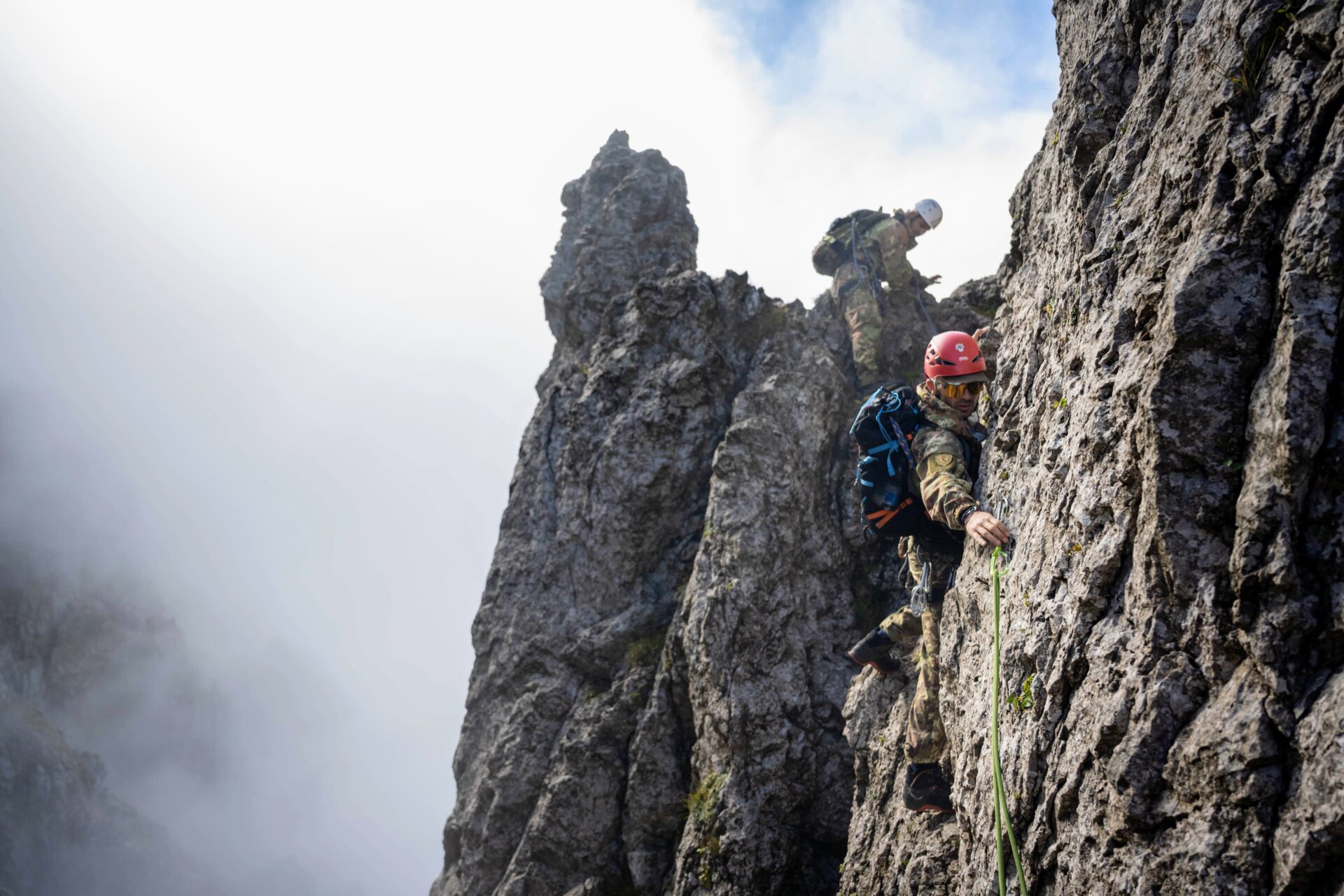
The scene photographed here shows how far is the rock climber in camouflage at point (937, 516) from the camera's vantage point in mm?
9141

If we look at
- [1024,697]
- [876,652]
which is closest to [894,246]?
[876,652]

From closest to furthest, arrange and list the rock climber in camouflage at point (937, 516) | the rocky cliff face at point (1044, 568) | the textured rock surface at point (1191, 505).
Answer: the textured rock surface at point (1191, 505)
the rocky cliff face at point (1044, 568)
the rock climber in camouflage at point (937, 516)

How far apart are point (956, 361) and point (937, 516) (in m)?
2.39

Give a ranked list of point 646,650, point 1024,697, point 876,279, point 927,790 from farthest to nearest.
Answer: point 876,279
point 646,650
point 927,790
point 1024,697

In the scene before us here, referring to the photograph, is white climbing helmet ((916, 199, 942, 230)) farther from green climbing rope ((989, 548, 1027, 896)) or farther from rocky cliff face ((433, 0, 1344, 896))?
green climbing rope ((989, 548, 1027, 896))

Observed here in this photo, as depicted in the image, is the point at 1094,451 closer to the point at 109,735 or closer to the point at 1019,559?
the point at 1019,559

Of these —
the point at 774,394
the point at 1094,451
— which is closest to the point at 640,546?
the point at 774,394

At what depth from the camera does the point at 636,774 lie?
14961 millimetres

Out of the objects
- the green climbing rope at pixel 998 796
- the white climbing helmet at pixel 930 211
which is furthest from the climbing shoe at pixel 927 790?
the white climbing helmet at pixel 930 211

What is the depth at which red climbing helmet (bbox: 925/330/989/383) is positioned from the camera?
33.5 ft

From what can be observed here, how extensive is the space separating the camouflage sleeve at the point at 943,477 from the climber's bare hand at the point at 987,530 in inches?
9.4

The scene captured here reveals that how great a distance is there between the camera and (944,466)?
9.25 metres

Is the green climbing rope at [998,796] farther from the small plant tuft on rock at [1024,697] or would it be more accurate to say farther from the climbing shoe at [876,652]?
the climbing shoe at [876,652]

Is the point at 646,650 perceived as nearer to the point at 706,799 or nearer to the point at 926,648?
the point at 706,799
